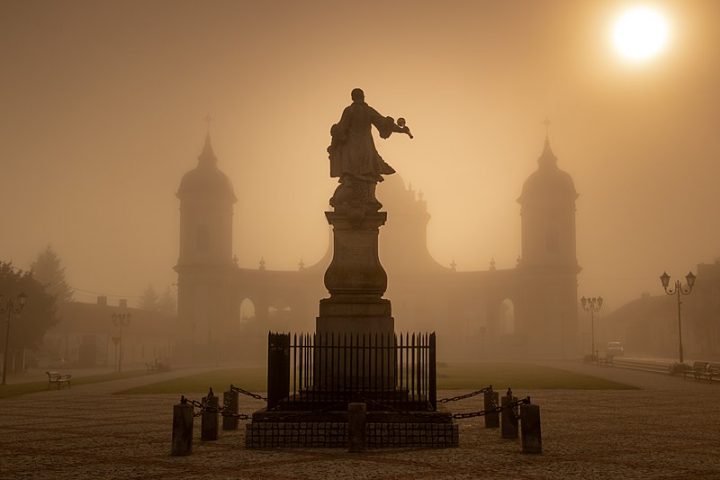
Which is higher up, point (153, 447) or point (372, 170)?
point (372, 170)

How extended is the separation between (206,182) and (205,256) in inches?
320

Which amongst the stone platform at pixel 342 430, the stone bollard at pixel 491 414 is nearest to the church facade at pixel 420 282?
the stone bollard at pixel 491 414

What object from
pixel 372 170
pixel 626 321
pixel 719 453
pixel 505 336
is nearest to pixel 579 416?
pixel 719 453

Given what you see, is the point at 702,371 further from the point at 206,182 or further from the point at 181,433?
the point at 206,182

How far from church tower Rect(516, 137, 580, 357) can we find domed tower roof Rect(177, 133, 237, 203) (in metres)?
32.7

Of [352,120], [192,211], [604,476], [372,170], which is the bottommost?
[604,476]

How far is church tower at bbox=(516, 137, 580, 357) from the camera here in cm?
8212

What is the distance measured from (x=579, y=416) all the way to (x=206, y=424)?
8.77 m

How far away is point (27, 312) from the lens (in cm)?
5328

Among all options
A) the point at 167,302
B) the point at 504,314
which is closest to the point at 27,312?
the point at 504,314

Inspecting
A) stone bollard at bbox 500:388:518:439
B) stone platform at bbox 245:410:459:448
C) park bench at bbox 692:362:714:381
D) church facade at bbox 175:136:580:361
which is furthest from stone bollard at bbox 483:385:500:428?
church facade at bbox 175:136:580:361

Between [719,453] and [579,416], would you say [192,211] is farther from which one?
[719,453]

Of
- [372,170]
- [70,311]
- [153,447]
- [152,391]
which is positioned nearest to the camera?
[153,447]

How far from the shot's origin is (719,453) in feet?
40.4
